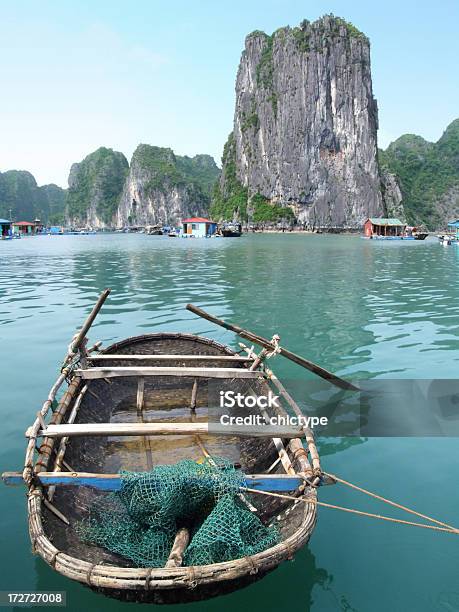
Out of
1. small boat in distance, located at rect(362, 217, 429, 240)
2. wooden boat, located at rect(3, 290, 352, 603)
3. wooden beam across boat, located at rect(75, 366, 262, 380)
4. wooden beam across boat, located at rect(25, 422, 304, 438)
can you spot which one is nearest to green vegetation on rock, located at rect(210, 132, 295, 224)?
small boat in distance, located at rect(362, 217, 429, 240)

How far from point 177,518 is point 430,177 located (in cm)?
17692

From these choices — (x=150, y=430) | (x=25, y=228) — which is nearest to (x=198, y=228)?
(x=25, y=228)

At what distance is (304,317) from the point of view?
15.0 metres

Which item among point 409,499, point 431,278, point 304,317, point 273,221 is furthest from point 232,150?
point 409,499

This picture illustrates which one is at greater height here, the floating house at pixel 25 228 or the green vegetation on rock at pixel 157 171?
the green vegetation on rock at pixel 157 171

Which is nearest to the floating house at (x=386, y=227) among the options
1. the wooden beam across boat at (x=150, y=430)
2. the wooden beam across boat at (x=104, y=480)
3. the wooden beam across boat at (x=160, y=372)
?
the wooden beam across boat at (x=160, y=372)

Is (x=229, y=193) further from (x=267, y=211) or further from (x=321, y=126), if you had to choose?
(x=321, y=126)

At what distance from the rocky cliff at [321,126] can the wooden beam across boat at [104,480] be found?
122552 millimetres

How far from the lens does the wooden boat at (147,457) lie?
3.11m

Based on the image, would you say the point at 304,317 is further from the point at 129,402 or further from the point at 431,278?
the point at 431,278

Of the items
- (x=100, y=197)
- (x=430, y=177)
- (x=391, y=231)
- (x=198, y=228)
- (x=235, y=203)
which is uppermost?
(x=430, y=177)

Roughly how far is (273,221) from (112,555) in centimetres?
12427

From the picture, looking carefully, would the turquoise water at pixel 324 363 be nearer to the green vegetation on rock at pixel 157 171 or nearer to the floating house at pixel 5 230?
the floating house at pixel 5 230

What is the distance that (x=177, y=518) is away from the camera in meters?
3.87
